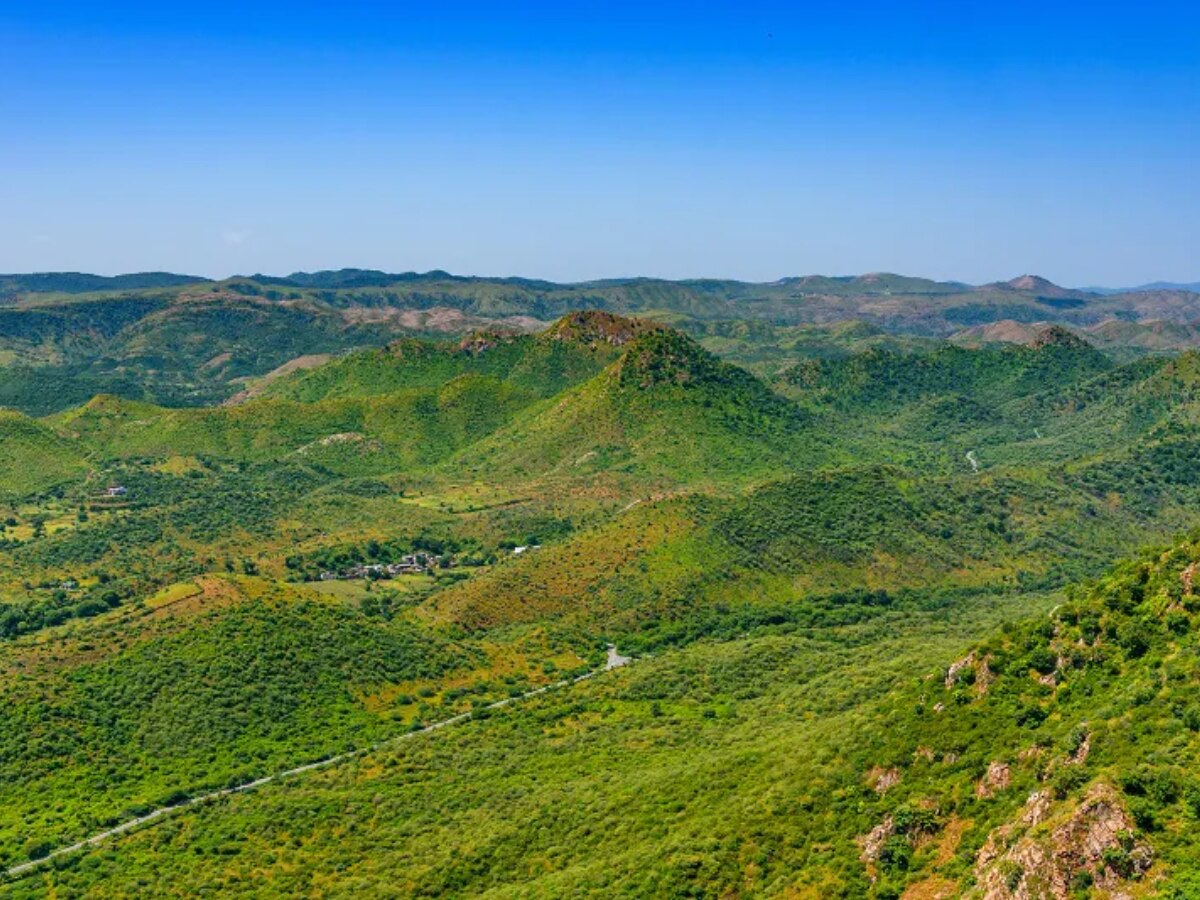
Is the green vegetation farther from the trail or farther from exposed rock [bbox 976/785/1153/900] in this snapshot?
the trail

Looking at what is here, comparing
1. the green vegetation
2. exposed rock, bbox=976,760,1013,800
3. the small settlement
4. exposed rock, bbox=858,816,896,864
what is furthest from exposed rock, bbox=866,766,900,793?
the small settlement

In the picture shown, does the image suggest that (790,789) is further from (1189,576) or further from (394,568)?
(394,568)

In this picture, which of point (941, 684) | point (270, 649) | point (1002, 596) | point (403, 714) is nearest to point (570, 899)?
point (941, 684)

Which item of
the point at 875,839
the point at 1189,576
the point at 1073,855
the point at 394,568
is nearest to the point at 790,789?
the point at 875,839

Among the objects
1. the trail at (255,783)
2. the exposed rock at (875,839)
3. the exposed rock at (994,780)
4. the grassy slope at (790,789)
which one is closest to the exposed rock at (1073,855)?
the grassy slope at (790,789)

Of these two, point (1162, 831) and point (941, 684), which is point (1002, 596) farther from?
point (1162, 831)
